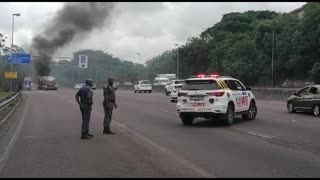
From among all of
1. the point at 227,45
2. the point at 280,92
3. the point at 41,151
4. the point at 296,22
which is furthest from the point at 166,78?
the point at 41,151

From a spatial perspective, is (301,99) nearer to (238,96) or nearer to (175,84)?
(238,96)

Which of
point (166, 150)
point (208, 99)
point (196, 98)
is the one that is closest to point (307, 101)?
point (208, 99)

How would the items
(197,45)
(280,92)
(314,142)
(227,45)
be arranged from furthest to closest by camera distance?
(197,45) < (227,45) < (280,92) < (314,142)

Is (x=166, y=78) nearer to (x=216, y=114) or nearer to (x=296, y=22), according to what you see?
(x=296, y=22)

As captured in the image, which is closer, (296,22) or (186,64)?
(296,22)

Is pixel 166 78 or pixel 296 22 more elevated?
pixel 296 22

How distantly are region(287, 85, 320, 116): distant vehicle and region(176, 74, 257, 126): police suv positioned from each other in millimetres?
5944

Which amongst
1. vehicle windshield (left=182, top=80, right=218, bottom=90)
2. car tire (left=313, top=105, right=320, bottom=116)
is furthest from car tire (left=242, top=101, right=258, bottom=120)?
car tire (left=313, top=105, right=320, bottom=116)

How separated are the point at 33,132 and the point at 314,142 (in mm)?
9129

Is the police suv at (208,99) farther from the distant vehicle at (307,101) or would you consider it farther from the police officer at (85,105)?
the distant vehicle at (307,101)

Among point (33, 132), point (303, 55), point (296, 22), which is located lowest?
point (33, 132)

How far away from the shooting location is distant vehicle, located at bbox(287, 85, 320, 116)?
79.5 feet

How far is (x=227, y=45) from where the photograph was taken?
91.2m

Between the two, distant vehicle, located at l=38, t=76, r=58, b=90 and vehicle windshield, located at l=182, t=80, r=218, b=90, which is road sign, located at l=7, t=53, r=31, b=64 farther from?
vehicle windshield, located at l=182, t=80, r=218, b=90
